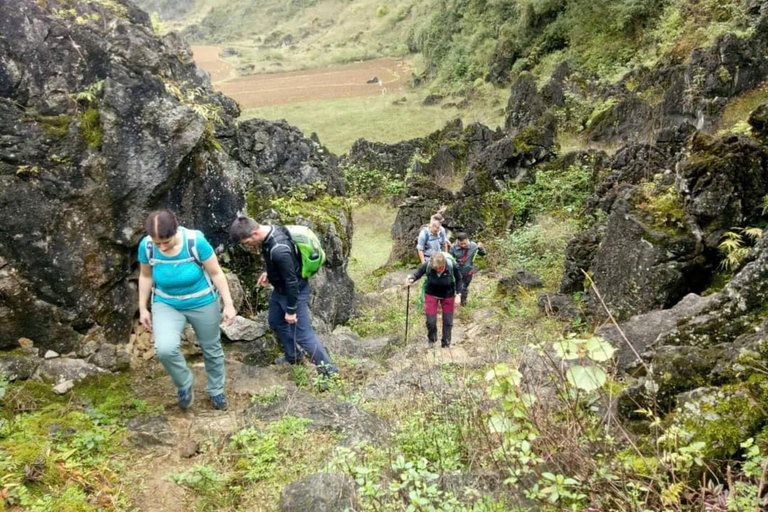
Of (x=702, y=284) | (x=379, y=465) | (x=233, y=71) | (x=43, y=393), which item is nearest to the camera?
(x=379, y=465)

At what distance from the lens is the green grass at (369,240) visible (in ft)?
47.3

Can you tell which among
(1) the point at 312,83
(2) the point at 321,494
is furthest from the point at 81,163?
(1) the point at 312,83

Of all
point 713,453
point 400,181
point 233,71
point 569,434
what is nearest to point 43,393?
point 569,434

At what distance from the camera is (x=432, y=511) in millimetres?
2443

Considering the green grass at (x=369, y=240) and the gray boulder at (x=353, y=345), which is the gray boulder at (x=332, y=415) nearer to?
the gray boulder at (x=353, y=345)

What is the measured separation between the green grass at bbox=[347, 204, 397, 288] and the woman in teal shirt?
816 cm

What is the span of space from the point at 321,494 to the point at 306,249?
8.38 feet

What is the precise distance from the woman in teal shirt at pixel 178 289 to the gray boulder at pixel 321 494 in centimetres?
167

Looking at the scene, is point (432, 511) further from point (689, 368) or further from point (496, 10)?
point (496, 10)

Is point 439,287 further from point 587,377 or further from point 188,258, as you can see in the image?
point 587,377

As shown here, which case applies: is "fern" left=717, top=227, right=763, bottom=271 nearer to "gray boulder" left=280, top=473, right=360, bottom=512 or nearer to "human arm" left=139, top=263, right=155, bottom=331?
"gray boulder" left=280, top=473, right=360, bottom=512

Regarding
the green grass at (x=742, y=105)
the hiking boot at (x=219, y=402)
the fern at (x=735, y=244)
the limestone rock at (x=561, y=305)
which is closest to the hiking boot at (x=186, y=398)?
the hiking boot at (x=219, y=402)

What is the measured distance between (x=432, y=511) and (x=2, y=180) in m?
4.28

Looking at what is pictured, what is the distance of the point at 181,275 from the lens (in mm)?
4152
